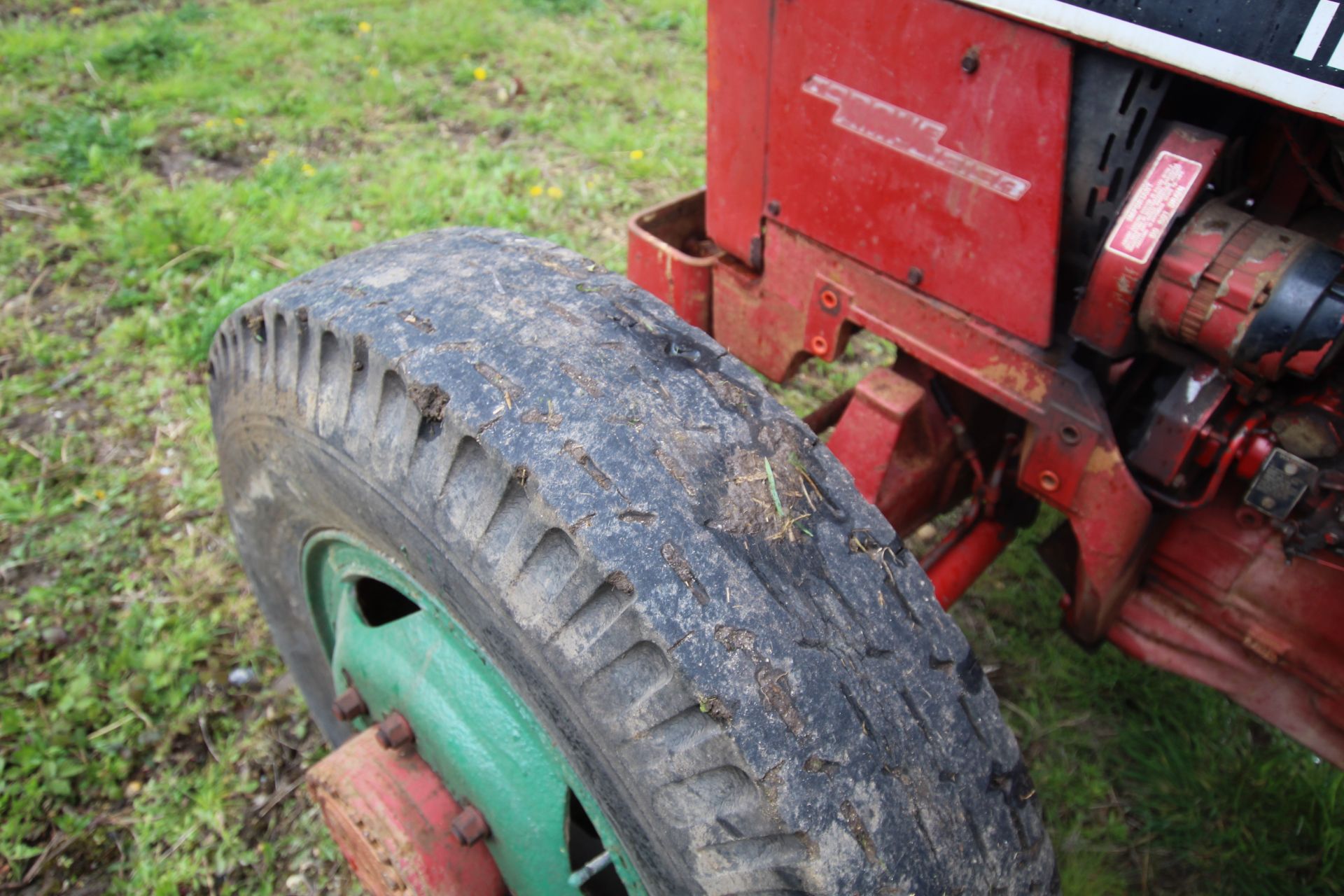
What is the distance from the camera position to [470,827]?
1344 mm

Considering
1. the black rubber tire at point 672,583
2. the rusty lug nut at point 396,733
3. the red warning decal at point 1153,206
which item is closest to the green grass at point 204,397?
the rusty lug nut at point 396,733

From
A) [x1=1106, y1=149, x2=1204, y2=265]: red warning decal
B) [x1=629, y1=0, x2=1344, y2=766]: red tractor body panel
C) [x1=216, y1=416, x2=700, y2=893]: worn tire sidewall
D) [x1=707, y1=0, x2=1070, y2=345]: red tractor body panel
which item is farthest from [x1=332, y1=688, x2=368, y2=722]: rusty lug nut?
[x1=1106, y1=149, x2=1204, y2=265]: red warning decal

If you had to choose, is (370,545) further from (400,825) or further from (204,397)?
(204,397)

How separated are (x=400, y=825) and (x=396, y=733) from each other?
0.44 ft

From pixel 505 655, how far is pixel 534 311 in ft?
1.55

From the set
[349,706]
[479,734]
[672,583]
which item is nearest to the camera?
[672,583]

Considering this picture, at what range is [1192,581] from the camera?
5.50 ft

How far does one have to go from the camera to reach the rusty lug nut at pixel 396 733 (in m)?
1.42

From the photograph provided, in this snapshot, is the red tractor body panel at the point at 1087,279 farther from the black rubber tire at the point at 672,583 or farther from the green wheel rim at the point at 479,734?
the green wheel rim at the point at 479,734

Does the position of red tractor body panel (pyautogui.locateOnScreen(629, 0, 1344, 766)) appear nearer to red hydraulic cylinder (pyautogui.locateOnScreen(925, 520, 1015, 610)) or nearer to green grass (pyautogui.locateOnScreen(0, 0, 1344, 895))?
red hydraulic cylinder (pyautogui.locateOnScreen(925, 520, 1015, 610))

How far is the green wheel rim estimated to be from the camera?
1.27 m

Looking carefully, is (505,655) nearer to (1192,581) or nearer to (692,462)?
(692,462)

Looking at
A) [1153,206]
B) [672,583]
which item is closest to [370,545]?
[672,583]

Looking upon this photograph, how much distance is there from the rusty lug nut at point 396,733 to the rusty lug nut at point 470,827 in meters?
0.15
